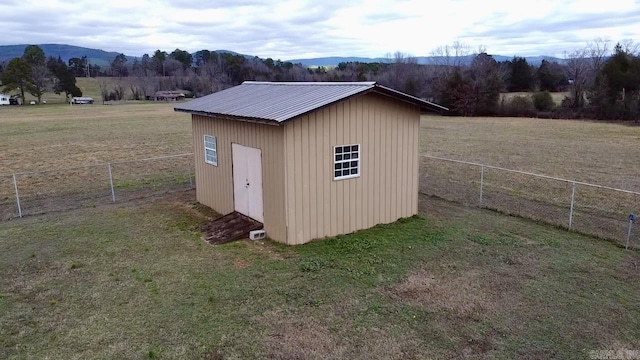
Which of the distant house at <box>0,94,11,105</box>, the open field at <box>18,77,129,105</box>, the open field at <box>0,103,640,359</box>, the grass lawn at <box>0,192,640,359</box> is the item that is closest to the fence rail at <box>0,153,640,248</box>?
the open field at <box>0,103,640,359</box>

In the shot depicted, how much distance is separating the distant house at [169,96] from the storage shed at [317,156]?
7567 cm

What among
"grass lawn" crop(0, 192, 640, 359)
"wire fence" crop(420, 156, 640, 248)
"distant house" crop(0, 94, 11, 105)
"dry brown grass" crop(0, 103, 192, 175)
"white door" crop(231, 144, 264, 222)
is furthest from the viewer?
"distant house" crop(0, 94, 11, 105)

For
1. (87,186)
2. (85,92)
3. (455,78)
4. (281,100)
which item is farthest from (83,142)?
(85,92)

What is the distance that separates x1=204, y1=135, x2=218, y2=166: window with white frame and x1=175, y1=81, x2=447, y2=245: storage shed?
68mm

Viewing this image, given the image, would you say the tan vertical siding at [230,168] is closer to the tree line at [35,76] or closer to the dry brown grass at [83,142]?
Answer: the dry brown grass at [83,142]

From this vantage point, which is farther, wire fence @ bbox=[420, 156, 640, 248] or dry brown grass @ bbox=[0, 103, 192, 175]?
dry brown grass @ bbox=[0, 103, 192, 175]

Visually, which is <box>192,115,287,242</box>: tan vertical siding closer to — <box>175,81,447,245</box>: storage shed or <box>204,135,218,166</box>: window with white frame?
<box>175,81,447,245</box>: storage shed

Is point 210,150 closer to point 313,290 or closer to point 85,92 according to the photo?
point 313,290

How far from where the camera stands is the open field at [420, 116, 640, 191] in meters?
20.0

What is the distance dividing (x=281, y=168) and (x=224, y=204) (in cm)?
364

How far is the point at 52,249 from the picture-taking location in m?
10.9

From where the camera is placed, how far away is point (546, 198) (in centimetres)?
1547

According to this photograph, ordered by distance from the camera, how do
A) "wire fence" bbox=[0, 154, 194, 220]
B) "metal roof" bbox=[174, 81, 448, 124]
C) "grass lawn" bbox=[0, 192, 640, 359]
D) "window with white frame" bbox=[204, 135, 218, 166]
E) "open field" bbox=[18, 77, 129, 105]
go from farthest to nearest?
"open field" bbox=[18, 77, 129, 105]
"wire fence" bbox=[0, 154, 194, 220]
"window with white frame" bbox=[204, 135, 218, 166]
"metal roof" bbox=[174, 81, 448, 124]
"grass lawn" bbox=[0, 192, 640, 359]

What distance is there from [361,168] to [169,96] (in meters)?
79.8
